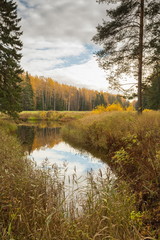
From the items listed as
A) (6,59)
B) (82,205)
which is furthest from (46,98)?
(82,205)

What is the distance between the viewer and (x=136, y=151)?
225 inches

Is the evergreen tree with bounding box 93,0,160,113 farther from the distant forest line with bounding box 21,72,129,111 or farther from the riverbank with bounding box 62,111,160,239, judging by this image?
the distant forest line with bounding box 21,72,129,111

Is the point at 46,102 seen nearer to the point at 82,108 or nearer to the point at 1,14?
the point at 82,108

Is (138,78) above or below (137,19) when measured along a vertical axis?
below

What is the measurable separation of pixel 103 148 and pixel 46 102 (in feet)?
189

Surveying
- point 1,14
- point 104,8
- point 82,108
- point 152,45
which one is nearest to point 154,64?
point 152,45

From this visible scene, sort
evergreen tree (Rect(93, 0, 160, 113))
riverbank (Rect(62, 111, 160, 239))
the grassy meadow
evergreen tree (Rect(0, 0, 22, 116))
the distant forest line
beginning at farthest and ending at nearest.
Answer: the distant forest line → evergreen tree (Rect(0, 0, 22, 116)) → evergreen tree (Rect(93, 0, 160, 113)) → riverbank (Rect(62, 111, 160, 239)) → the grassy meadow

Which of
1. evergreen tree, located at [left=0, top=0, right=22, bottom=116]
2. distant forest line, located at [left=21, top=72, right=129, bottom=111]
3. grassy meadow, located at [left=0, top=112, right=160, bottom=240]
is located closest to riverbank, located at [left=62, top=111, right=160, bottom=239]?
grassy meadow, located at [left=0, top=112, right=160, bottom=240]

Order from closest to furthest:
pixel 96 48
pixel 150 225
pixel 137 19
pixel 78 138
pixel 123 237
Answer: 1. pixel 123 237
2. pixel 150 225
3. pixel 137 19
4. pixel 96 48
5. pixel 78 138

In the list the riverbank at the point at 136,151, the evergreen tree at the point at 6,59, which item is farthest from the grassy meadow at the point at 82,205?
the evergreen tree at the point at 6,59

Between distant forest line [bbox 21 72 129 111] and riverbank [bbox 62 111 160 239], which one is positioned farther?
distant forest line [bbox 21 72 129 111]

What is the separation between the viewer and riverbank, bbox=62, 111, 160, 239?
3.30 meters

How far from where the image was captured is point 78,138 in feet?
44.4

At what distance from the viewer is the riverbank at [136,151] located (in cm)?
330
